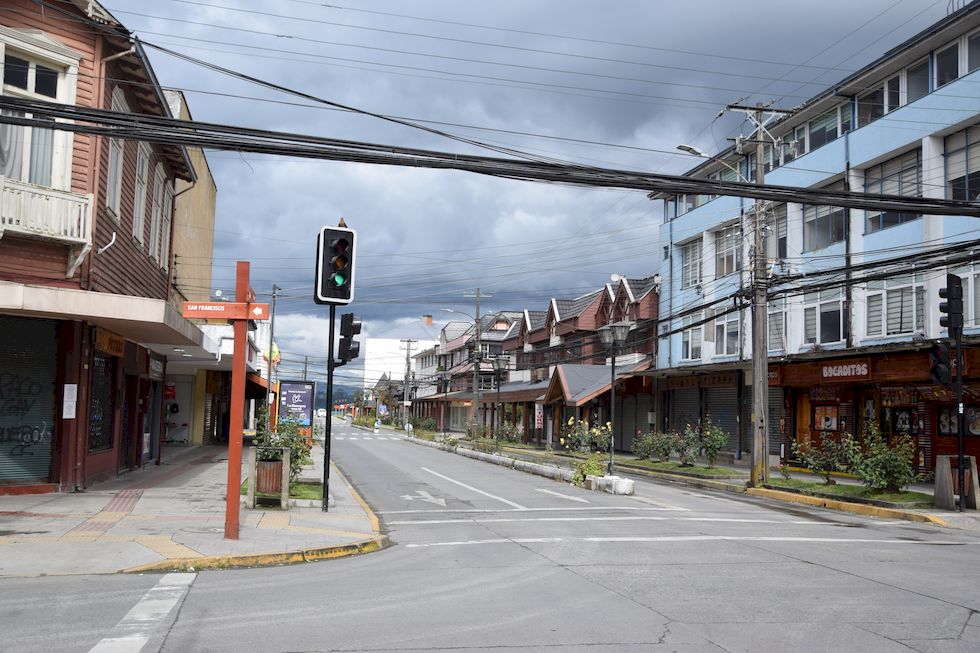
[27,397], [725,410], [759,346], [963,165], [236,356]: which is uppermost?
[963,165]

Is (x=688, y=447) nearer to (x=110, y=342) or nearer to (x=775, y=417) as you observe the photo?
(x=775, y=417)

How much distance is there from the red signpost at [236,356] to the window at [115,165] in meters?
6.59

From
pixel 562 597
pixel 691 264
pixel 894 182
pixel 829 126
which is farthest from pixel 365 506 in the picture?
pixel 691 264

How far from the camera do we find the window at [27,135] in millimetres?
14828

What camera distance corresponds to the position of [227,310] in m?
11.7

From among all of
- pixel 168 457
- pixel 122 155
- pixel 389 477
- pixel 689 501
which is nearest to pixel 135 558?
pixel 122 155

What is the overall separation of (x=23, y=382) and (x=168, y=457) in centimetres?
1456

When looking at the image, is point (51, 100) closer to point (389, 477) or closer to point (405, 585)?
point (405, 585)

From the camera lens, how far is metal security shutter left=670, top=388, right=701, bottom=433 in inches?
1556

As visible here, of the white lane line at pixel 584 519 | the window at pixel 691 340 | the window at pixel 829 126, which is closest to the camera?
the white lane line at pixel 584 519

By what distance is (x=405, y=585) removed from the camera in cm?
933

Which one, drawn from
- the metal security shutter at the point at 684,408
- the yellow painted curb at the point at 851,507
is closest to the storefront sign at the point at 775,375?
the metal security shutter at the point at 684,408

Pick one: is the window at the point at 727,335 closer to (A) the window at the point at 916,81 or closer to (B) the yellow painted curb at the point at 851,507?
(A) the window at the point at 916,81

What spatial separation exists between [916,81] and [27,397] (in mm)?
26251
